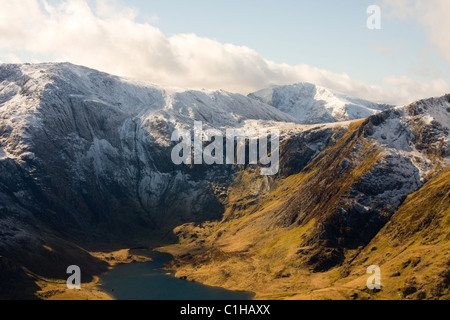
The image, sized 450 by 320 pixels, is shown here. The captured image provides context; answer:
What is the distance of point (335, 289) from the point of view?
198375 millimetres
